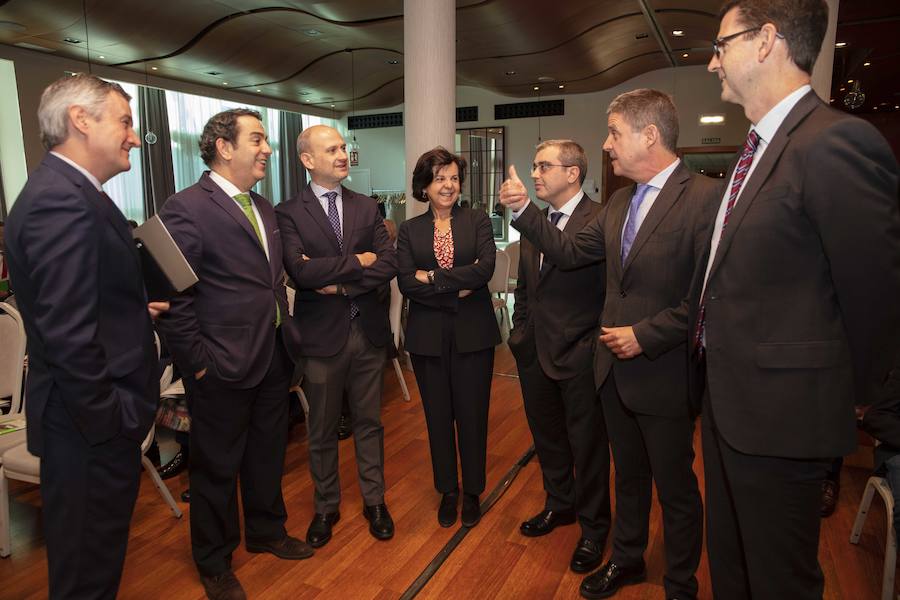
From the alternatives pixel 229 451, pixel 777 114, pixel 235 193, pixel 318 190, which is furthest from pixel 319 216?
pixel 777 114

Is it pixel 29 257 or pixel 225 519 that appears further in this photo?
pixel 225 519

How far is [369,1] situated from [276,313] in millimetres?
4960

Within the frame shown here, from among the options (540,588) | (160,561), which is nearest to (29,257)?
(160,561)

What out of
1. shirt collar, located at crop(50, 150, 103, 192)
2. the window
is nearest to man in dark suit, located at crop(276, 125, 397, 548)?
shirt collar, located at crop(50, 150, 103, 192)

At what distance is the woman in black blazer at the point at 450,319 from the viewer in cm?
282

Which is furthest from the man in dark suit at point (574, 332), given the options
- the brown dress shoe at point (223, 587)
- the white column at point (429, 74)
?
the white column at point (429, 74)

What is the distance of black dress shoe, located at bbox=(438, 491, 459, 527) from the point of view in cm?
294

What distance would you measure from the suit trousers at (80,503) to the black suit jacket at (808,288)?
5.66 ft

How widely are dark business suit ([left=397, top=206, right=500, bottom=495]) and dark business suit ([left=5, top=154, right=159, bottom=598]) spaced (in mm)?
1274

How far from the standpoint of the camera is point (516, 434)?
4.25 metres

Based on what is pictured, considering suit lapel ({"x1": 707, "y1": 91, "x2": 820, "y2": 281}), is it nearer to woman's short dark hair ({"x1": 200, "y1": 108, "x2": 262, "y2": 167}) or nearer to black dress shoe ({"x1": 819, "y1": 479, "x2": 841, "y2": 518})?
woman's short dark hair ({"x1": 200, "y1": 108, "x2": 262, "y2": 167})

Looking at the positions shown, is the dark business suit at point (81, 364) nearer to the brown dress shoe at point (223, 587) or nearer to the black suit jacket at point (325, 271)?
the brown dress shoe at point (223, 587)

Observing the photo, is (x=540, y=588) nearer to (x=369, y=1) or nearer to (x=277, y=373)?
(x=277, y=373)

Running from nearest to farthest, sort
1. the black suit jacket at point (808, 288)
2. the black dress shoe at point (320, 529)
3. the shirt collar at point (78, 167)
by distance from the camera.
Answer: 1. the black suit jacket at point (808, 288)
2. the shirt collar at point (78, 167)
3. the black dress shoe at point (320, 529)
